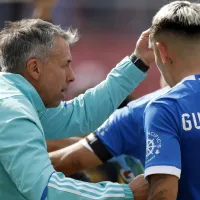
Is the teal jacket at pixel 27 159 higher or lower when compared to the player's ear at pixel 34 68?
lower

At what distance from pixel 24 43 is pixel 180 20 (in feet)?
2.41

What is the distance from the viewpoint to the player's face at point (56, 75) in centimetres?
296

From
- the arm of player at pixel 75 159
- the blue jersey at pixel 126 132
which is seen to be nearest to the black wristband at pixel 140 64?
the blue jersey at pixel 126 132

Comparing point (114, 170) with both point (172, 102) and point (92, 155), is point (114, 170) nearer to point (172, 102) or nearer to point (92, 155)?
point (92, 155)

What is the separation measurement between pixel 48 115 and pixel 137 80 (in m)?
0.47

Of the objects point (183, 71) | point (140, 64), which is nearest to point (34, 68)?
point (140, 64)

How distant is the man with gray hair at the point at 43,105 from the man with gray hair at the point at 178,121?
0.12 m


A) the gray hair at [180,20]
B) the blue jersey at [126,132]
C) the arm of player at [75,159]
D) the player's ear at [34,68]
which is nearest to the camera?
the gray hair at [180,20]

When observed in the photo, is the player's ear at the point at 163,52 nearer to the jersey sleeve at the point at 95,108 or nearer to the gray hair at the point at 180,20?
the gray hair at the point at 180,20

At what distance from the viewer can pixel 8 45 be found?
9.73 ft

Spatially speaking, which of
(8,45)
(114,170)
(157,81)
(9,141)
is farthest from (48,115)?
(157,81)

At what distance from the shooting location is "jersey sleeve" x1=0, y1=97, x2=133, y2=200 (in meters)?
2.41

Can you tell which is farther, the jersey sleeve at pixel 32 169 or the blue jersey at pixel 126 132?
the blue jersey at pixel 126 132

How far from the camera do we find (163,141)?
2.43 metres
